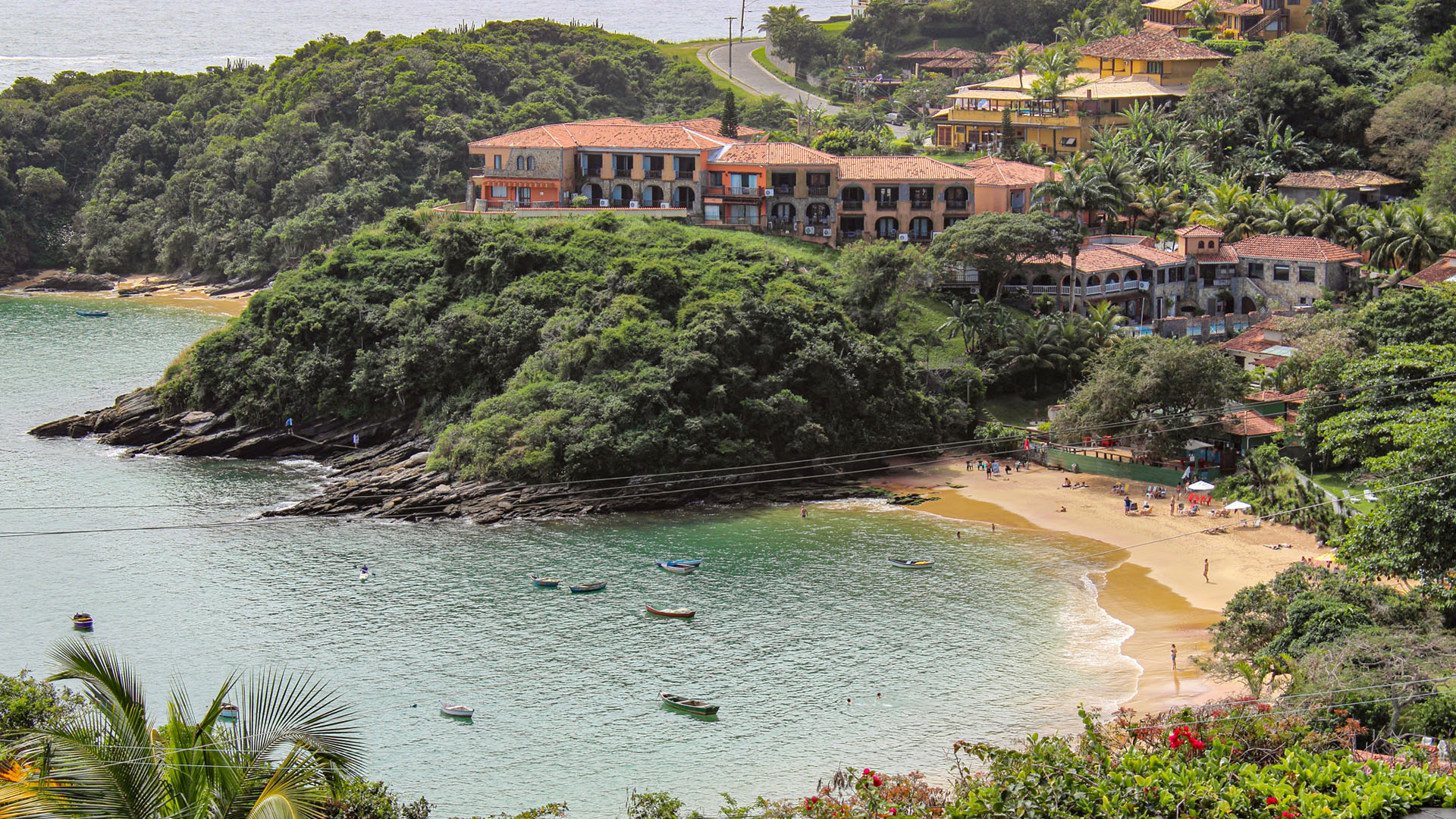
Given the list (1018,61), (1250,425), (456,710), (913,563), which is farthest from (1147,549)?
(1018,61)

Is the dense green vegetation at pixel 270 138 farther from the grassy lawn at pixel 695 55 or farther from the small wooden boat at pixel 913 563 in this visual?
the small wooden boat at pixel 913 563

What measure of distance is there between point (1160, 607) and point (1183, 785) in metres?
23.1

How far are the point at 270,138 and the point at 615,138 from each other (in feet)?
135

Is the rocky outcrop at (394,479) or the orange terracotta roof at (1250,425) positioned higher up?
the orange terracotta roof at (1250,425)

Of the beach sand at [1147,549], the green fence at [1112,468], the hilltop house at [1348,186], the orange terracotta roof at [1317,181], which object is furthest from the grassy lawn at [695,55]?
the beach sand at [1147,549]

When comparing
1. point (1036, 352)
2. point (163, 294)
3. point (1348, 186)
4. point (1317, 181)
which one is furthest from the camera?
point (163, 294)

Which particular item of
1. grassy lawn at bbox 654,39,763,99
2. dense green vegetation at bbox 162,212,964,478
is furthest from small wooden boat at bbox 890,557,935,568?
grassy lawn at bbox 654,39,763,99

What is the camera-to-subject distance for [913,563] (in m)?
49.2

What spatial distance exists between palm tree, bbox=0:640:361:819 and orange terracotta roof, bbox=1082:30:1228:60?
91.8 metres

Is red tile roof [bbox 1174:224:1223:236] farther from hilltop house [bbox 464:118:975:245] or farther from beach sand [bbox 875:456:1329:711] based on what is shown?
beach sand [bbox 875:456:1329:711]

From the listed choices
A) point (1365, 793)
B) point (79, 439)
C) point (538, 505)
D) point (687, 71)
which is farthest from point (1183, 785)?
point (687, 71)

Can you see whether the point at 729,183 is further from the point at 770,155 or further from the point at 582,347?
the point at 582,347

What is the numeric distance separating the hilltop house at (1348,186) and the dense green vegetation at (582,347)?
95.8 feet

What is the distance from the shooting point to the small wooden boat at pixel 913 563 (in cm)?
4912
